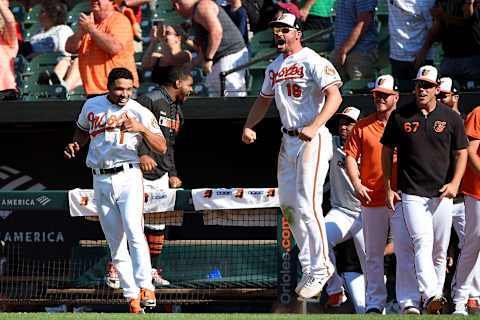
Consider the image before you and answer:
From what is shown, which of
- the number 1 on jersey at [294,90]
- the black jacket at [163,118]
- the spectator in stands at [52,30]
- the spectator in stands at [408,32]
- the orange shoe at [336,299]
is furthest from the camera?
the spectator in stands at [52,30]

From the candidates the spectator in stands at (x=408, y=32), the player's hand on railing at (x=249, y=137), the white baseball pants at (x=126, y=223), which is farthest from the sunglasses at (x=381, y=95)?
the white baseball pants at (x=126, y=223)

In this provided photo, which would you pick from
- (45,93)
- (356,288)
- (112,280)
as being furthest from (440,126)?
(45,93)

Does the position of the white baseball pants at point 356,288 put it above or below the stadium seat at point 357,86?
below

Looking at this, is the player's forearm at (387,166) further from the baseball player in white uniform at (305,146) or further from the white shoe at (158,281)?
the white shoe at (158,281)

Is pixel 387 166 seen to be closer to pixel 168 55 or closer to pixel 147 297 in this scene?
pixel 147 297

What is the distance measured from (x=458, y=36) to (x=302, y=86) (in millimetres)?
2783

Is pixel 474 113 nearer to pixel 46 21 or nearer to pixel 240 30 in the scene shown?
pixel 240 30

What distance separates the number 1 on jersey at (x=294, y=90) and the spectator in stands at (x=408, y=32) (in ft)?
9.22

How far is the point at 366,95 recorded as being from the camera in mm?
7641

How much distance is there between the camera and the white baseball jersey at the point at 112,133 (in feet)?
19.6

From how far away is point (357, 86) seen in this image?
799cm

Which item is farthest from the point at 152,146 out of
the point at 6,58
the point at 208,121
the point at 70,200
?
the point at 6,58

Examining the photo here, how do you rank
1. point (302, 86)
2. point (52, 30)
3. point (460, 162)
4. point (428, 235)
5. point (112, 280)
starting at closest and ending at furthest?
point (302, 86) < point (428, 235) < point (460, 162) < point (112, 280) < point (52, 30)

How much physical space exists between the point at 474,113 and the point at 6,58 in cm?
475
